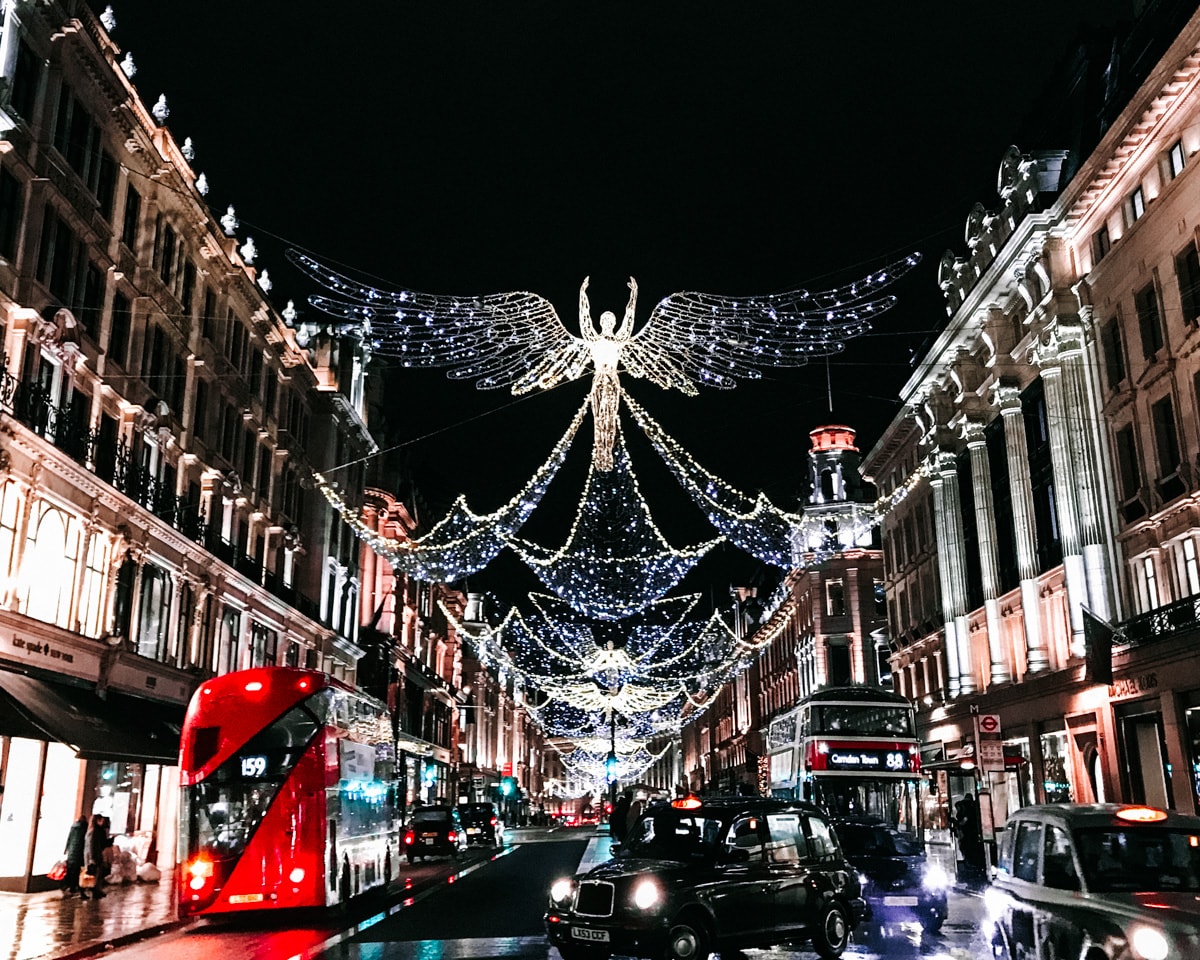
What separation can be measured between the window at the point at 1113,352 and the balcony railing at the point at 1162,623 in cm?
665

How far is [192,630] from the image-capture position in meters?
33.4

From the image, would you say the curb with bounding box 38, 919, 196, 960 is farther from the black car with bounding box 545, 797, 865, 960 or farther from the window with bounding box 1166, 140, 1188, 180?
the window with bounding box 1166, 140, 1188, 180

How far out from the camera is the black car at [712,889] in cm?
1180

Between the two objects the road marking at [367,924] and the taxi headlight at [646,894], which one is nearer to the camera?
→ the taxi headlight at [646,894]

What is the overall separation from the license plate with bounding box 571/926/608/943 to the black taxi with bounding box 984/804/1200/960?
3934 mm

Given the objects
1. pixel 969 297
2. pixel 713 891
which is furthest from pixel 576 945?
pixel 969 297

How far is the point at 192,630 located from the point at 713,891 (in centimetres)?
2494

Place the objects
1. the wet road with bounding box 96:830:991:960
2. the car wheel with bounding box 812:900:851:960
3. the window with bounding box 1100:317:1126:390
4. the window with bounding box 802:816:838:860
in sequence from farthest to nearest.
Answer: the window with bounding box 1100:317:1126:390 → the window with bounding box 802:816:838:860 → the wet road with bounding box 96:830:991:960 → the car wheel with bounding box 812:900:851:960

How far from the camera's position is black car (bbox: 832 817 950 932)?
17.0 metres

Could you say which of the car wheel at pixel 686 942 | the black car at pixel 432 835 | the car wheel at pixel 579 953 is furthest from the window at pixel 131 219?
the car wheel at pixel 686 942

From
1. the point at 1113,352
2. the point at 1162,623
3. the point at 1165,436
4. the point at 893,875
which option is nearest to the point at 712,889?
the point at 893,875

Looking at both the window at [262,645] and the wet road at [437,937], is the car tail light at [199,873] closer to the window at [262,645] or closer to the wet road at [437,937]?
the wet road at [437,937]

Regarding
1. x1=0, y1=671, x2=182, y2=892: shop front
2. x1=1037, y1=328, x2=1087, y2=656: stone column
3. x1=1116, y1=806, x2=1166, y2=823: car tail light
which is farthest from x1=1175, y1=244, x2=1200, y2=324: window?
x1=0, y1=671, x2=182, y2=892: shop front

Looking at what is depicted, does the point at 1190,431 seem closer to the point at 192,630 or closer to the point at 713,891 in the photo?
the point at 713,891
